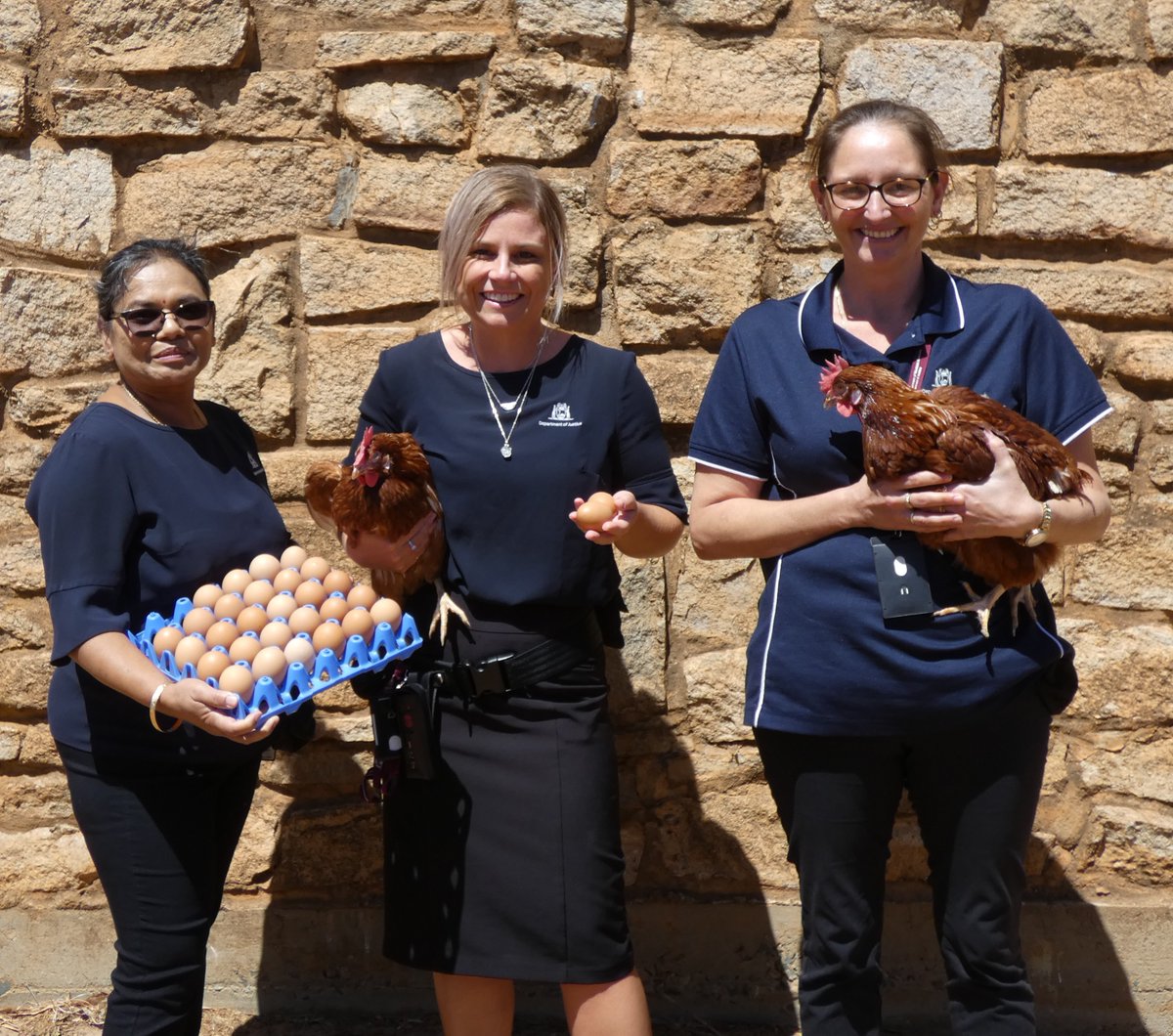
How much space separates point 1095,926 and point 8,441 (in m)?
3.48

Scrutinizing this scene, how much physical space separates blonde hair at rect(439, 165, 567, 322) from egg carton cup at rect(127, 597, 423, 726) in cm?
79

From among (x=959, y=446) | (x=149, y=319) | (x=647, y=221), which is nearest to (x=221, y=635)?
(x=149, y=319)

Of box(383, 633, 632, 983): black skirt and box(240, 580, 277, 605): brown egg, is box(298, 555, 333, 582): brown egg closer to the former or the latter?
box(240, 580, 277, 605): brown egg

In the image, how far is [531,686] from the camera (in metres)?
2.74

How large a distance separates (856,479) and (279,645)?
1241mm

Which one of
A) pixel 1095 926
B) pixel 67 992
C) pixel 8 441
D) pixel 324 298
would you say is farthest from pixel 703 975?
pixel 8 441

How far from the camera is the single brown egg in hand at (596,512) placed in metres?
2.48

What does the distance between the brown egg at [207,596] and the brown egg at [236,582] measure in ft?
0.08

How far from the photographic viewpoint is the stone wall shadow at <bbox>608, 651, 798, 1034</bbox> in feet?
11.7

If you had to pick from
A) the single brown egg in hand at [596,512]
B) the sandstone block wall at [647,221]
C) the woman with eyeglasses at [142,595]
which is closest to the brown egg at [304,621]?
the woman with eyeglasses at [142,595]

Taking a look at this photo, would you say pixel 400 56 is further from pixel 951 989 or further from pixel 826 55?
pixel 951 989

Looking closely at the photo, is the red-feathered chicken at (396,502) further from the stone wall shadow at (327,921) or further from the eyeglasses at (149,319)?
the stone wall shadow at (327,921)

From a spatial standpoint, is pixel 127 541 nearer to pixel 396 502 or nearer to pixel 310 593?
pixel 310 593

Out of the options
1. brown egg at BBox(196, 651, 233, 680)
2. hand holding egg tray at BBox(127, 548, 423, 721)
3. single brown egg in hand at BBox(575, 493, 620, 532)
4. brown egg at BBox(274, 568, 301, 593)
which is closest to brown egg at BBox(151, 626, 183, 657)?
hand holding egg tray at BBox(127, 548, 423, 721)
